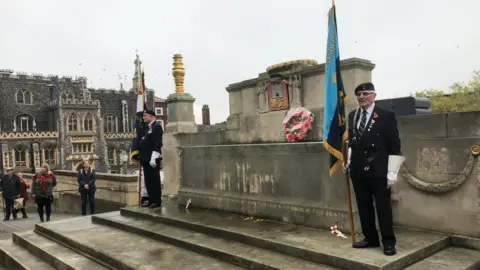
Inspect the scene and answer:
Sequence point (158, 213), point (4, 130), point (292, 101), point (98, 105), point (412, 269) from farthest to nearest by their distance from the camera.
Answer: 1. point (98, 105)
2. point (4, 130)
3. point (158, 213)
4. point (292, 101)
5. point (412, 269)

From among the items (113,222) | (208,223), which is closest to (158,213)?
(113,222)

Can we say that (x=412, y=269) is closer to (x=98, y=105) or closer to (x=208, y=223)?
(x=208, y=223)

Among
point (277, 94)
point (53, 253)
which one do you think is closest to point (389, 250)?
point (277, 94)

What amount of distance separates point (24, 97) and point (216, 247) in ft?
204

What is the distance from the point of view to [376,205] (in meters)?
4.51

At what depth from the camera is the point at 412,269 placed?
4055mm

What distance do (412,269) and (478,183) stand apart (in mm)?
1484

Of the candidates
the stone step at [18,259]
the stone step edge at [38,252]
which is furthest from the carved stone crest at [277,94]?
the stone step at [18,259]

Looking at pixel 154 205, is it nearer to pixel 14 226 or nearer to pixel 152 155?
pixel 152 155

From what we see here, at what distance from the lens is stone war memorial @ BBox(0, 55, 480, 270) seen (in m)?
4.72

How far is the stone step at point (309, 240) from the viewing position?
4.18 metres

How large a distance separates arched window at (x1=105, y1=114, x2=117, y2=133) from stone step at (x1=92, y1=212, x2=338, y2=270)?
6139 centimetres

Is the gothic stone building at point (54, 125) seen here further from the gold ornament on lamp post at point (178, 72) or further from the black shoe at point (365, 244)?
the black shoe at point (365, 244)

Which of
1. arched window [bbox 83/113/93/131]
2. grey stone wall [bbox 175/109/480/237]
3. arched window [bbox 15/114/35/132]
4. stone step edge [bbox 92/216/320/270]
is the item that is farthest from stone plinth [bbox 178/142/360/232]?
arched window [bbox 15/114/35/132]
